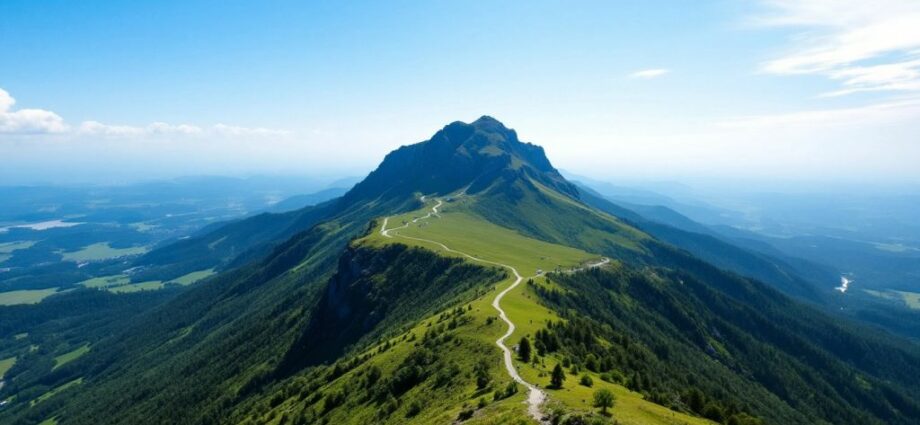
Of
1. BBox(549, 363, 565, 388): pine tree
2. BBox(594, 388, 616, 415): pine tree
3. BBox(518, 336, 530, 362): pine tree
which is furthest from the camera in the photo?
BBox(518, 336, 530, 362): pine tree

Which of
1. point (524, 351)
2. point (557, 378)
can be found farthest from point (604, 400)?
point (524, 351)

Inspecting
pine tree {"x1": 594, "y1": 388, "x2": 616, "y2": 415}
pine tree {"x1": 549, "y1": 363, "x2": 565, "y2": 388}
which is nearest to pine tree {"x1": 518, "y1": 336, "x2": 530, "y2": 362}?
pine tree {"x1": 549, "y1": 363, "x2": 565, "y2": 388}

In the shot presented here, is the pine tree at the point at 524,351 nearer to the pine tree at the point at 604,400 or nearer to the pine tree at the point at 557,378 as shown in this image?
the pine tree at the point at 557,378

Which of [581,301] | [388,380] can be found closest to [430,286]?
[581,301]

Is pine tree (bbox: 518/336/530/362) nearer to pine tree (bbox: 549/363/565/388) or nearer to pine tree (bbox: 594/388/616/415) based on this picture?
pine tree (bbox: 549/363/565/388)

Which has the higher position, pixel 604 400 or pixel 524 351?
pixel 604 400

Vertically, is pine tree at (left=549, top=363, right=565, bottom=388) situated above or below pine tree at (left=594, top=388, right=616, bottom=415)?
below

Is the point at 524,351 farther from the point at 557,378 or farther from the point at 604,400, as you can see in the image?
the point at 604,400

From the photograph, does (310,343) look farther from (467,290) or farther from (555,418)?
(555,418)

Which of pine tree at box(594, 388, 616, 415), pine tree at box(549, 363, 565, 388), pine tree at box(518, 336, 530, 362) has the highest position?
pine tree at box(594, 388, 616, 415)

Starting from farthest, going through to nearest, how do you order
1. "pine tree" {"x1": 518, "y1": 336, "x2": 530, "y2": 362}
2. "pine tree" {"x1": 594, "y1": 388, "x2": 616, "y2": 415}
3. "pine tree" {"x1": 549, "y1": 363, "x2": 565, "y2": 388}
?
"pine tree" {"x1": 518, "y1": 336, "x2": 530, "y2": 362}
"pine tree" {"x1": 549, "y1": 363, "x2": 565, "y2": 388}
"pine tree" {"x1": 594, "y1": 388, "x2": 616, "y2": 415}

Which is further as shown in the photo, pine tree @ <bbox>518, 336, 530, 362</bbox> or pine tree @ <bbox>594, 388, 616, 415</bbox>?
pine tree @ <bbox>518, 336, 530, 362</bbox>
